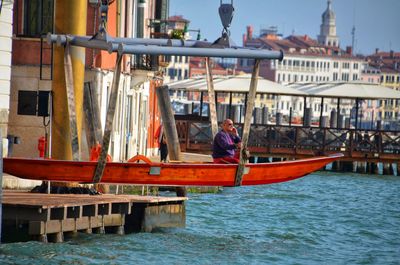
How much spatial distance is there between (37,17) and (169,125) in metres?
4.87

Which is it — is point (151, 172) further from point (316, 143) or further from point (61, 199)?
point (316, 143)

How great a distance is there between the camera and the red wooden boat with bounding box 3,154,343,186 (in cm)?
2839

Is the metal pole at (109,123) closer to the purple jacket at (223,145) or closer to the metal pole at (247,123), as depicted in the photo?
the metal pole at (247,123)

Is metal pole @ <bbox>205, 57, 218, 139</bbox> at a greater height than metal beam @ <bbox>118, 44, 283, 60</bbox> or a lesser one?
lesser

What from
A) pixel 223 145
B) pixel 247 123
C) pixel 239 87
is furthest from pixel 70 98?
pixel 239 87

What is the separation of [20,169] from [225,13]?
15.5 ft

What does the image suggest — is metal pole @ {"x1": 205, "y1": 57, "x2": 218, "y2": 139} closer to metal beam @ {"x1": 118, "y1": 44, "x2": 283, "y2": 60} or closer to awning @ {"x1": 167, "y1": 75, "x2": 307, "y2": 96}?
metal beam @ {"x1": 118, "y1": 44, "x2": 283, "y2": 60}

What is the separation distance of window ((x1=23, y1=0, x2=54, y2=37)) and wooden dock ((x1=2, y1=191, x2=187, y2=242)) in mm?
8628

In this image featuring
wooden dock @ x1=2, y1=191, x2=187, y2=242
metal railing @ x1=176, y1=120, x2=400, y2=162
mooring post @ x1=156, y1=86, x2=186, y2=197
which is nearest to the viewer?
wooden dock @ x1=2, y1=191, x2=187, y2=242

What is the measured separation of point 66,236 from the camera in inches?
1144

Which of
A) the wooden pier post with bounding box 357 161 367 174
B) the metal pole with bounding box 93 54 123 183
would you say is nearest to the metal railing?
the wooden pier post with bounding box 357 161 367 174

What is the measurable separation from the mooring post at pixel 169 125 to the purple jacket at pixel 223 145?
5.54 metres

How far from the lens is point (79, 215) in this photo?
1113 inches

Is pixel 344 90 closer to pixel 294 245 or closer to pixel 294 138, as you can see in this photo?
pixel 294 138
